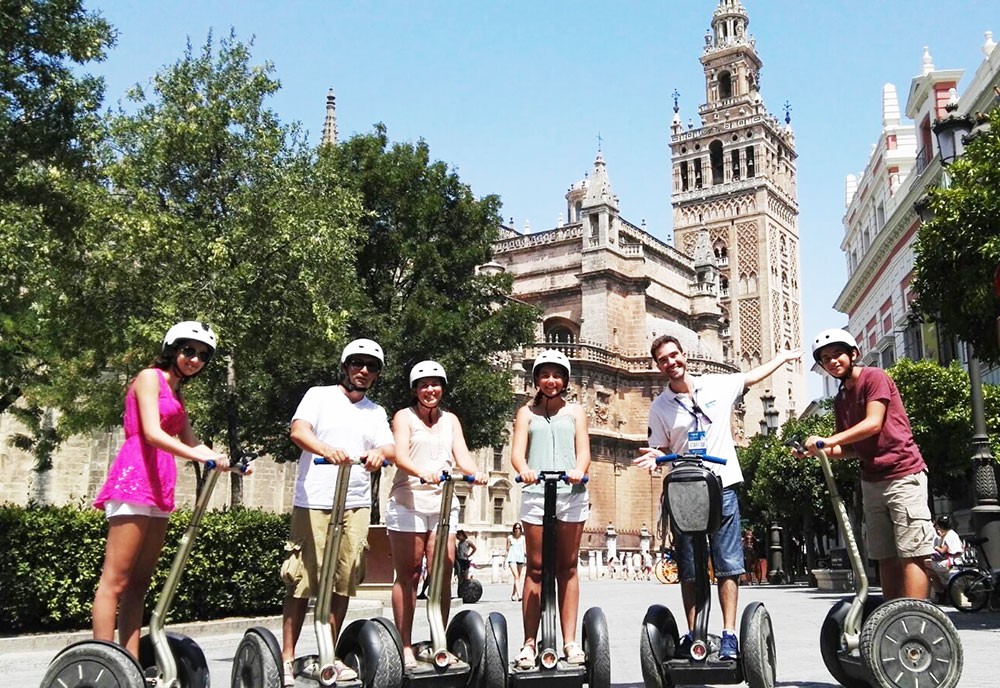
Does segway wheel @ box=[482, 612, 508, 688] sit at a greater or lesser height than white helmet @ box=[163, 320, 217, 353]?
lesser

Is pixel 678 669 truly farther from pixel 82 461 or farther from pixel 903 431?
pixel 82 461

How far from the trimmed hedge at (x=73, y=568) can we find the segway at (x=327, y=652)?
229 inches

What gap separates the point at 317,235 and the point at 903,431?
35.1 ft

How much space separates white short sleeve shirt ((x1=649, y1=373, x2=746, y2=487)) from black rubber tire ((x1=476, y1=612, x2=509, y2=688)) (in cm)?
145

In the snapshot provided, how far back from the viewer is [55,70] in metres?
13.3

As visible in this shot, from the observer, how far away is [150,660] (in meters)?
4.83

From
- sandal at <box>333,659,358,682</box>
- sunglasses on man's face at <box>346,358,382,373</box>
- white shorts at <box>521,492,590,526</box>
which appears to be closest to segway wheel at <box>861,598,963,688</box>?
white shorts at <box>521,492,590,526</box>

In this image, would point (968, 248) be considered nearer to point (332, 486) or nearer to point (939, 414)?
point (939, 414)

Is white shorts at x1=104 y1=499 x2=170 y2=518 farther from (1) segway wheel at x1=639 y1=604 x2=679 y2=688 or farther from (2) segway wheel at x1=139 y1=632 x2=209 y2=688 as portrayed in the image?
(1) segway wheel at x1=639 y1=604 x2=679 y2=688

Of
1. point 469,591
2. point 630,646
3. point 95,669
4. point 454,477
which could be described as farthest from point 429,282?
point 95,669

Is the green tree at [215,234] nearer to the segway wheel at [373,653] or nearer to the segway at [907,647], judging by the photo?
the segway wheel at [373,653]

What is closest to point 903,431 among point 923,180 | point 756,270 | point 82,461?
point 82,461

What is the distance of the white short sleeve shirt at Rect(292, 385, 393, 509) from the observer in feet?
17.3

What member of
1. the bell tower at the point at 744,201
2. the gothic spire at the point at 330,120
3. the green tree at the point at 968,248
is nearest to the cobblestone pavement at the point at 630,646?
the green tree at the point at 968,248
